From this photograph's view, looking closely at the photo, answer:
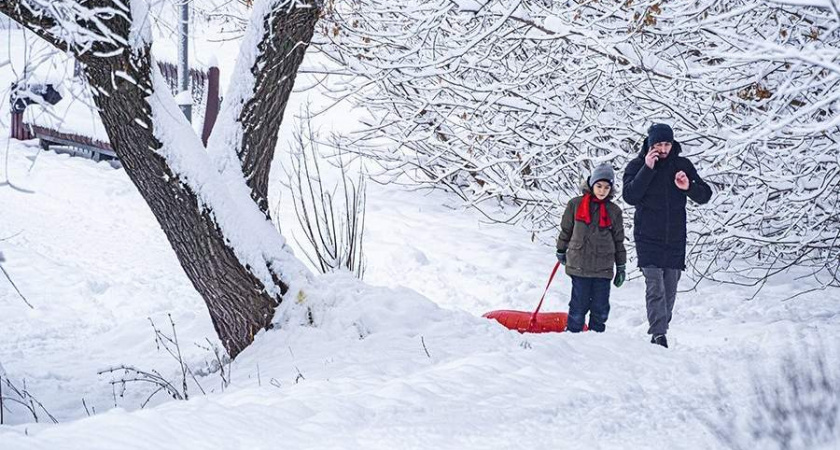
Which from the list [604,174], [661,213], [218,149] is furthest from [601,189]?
[218,149]

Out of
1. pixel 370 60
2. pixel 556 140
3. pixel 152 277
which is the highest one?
pixel 370 60

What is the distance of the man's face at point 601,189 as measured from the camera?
6.83 meters

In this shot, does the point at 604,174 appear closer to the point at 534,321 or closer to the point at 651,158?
the point at 651,158

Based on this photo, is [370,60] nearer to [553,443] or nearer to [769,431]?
[553,443]

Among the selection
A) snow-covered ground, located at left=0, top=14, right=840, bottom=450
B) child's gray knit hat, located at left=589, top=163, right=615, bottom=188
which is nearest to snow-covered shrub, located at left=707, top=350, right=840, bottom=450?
snow-covered ground, located at left=0, top=14, right=840, bottom=450

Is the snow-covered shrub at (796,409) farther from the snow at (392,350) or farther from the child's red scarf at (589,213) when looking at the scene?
the child's red scarf at (589,213)

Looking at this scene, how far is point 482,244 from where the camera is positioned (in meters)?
12.1

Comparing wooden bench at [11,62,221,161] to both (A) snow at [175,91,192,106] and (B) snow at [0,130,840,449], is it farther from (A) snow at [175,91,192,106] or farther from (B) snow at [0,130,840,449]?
(B) snow at [0,130,840,449]

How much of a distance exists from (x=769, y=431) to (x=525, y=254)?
9.68 metres

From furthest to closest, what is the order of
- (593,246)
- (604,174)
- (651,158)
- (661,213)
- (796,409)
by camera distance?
(593,246) → (604,174) → (661,213) → (651,158) → (796,409)

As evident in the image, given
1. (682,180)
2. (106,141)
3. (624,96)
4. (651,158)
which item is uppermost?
(624,96)

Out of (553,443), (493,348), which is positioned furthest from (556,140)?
(553,443)

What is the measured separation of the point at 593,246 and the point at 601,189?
0.42 metres

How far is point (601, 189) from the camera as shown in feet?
22.5
